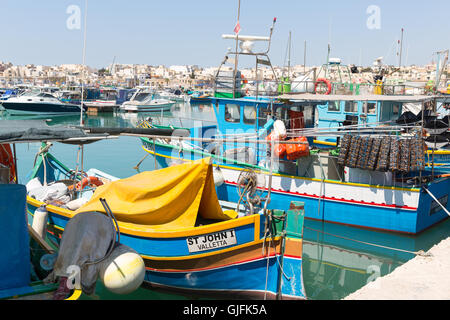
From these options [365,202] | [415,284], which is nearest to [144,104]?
[365,202]

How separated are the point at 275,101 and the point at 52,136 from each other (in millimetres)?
9240

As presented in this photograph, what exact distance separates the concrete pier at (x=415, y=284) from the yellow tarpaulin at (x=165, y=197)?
319 cm

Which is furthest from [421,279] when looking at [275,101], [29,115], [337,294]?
[29,115]

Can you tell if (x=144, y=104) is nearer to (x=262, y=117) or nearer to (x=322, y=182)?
(x=262, y=117)

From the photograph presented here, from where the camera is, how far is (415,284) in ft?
24.9

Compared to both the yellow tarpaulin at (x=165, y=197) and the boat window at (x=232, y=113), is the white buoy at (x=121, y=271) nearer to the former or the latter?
the yellow tarpaulin at (x=165, y=197)

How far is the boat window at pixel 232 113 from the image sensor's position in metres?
15.3

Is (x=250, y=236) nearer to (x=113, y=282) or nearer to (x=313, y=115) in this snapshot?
(x=113, y=282)

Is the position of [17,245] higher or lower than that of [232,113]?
lower

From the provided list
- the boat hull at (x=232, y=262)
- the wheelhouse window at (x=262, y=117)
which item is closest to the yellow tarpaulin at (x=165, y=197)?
the boat hull at (x=232, y=262)

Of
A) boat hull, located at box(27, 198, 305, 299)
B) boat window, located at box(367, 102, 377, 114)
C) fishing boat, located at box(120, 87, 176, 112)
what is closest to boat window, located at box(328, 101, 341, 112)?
boat window, located at box(367, 102, 377, 114)

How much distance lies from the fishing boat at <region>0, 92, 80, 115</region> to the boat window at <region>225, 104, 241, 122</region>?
121 ft

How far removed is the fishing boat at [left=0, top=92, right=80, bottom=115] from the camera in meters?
46.1

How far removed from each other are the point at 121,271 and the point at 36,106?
4475 cm
